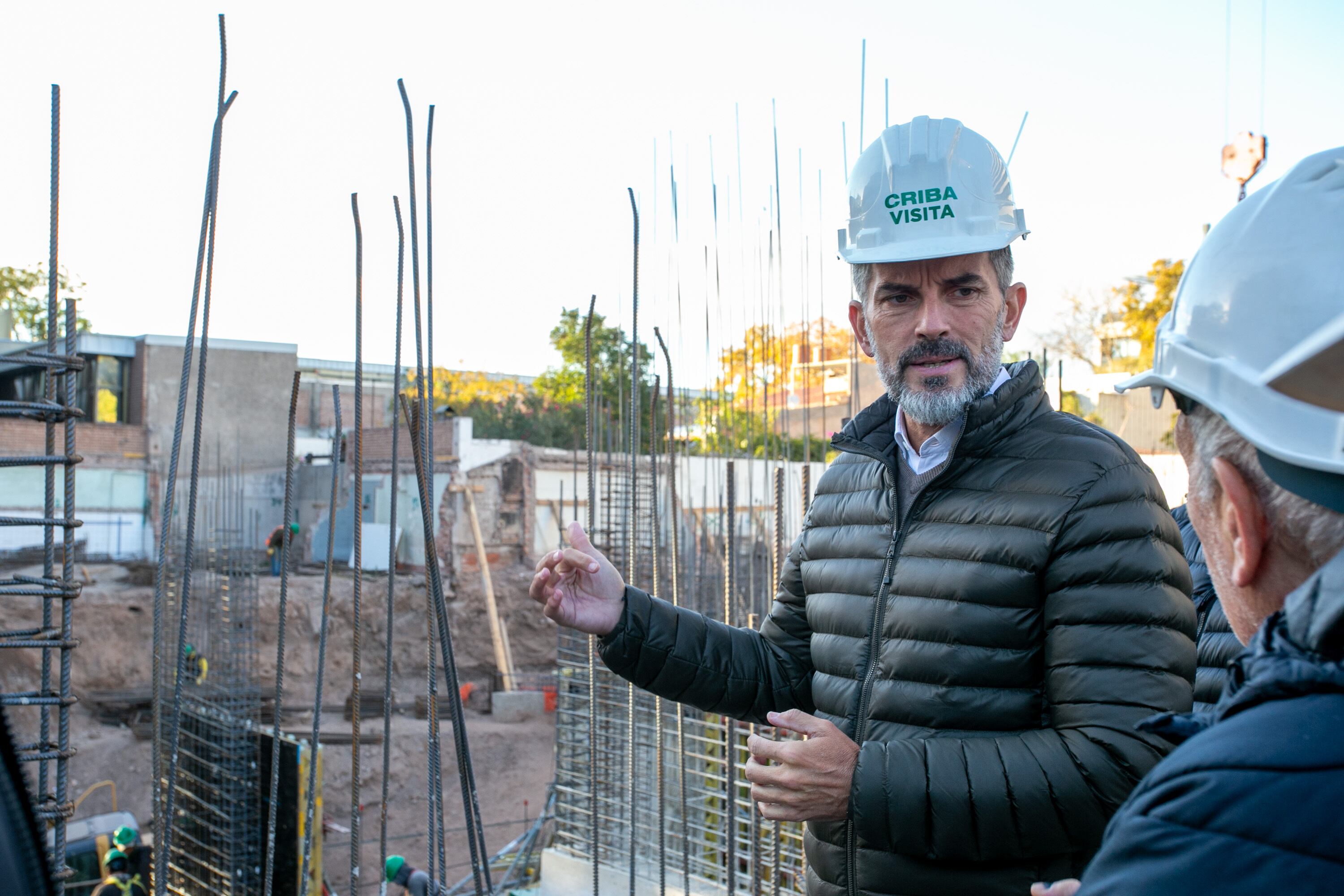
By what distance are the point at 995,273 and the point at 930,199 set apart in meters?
0.17

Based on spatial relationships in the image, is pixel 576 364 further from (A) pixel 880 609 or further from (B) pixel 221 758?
(A) pixel 880 609

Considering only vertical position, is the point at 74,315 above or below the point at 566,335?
below

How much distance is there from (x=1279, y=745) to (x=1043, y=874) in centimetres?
85

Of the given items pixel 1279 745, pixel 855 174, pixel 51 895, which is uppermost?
pixel 855 174

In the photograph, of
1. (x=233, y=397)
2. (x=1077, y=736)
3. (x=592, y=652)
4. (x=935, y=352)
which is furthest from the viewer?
(x=233, y=397)

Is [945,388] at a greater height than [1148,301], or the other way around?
[1148,301]

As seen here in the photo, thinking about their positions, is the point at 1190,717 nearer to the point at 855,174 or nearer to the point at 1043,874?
the point at 1043,874

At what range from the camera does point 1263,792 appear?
59cm

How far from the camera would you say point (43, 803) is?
1875 mm

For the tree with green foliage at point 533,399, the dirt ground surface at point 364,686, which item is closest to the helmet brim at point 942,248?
the dirt ground surface at point 364,686

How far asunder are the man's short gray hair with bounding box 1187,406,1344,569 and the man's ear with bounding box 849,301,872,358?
97cm

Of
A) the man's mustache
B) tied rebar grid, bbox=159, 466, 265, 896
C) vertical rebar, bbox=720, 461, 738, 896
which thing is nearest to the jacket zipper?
the man's mustache

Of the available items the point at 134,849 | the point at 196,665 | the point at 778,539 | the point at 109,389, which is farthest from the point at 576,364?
the point at 778,539

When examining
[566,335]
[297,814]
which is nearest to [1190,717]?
[297,814]
